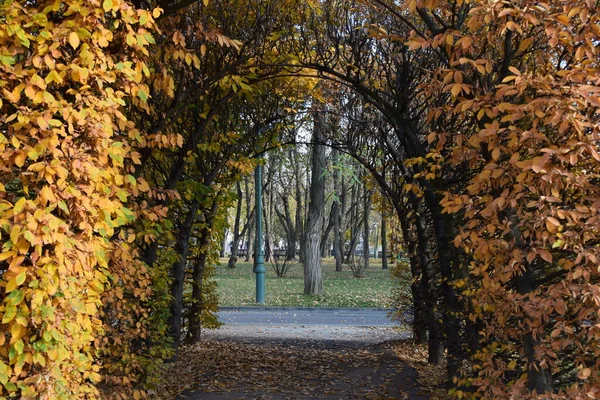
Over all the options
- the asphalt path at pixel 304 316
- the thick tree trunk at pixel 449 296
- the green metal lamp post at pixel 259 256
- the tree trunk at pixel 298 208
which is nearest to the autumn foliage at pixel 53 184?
the thick tree trunk at pixel 449 296

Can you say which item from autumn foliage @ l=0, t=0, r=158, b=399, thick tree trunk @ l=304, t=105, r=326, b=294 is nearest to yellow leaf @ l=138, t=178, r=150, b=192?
autumn foliage @ l=0, t=0, r=158, b=399

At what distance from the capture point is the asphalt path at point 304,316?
1457 cm

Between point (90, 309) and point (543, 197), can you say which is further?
point (90, 309)

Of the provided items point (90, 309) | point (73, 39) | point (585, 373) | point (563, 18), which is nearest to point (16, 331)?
point (90, 309)

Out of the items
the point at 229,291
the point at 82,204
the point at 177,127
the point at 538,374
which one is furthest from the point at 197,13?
the point at 229,291

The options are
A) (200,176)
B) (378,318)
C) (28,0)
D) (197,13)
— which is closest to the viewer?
(28,0)

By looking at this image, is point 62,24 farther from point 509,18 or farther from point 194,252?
point 194,252

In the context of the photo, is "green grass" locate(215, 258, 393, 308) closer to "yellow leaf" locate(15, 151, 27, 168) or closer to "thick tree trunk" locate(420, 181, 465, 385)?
"thick tree trunk" locate(420, 181, 465, 385)

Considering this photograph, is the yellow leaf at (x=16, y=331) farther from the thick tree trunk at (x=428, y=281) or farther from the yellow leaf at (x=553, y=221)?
the thick tree trunk at (x=428, y=281)

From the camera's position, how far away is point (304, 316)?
51.6ft

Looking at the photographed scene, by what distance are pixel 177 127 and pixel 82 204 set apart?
14.6ft

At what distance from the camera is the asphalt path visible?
14.6 meters

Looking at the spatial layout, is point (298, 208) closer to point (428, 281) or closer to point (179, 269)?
point (179, 269)

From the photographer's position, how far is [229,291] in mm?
21125
